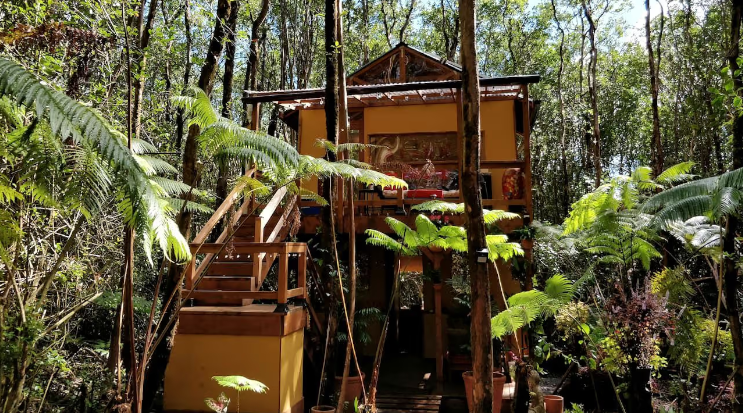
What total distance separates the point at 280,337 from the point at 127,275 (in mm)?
2885

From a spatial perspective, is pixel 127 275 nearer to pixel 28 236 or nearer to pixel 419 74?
pixel 28 236

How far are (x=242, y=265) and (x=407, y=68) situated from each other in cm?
690

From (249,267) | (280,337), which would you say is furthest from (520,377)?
(249,267)

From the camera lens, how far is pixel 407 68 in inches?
485

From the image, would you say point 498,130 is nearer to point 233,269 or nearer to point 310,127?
point 310,127

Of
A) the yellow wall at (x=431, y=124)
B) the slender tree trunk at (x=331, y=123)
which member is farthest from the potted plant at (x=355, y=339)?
the yellow wall at (x=431, y=124)

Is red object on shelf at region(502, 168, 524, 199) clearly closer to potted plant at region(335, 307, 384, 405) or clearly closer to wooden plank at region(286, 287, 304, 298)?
potted plant at region(335, 307, 384, 405)

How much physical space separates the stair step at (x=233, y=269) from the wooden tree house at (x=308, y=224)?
15 mm

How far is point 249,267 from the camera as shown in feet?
24.8

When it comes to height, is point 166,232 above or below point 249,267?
above

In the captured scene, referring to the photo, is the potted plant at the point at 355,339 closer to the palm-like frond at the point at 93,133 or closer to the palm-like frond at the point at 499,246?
the palm-like frond at the point at 499,246

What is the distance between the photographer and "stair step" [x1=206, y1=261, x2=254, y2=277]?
7.55 meters

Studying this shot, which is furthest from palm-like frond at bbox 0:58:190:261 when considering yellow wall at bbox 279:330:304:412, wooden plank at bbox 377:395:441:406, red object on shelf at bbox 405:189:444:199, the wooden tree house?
red object on shelf at bbox 405:189:444:199

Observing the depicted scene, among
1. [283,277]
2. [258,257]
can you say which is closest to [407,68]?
[258,257]
